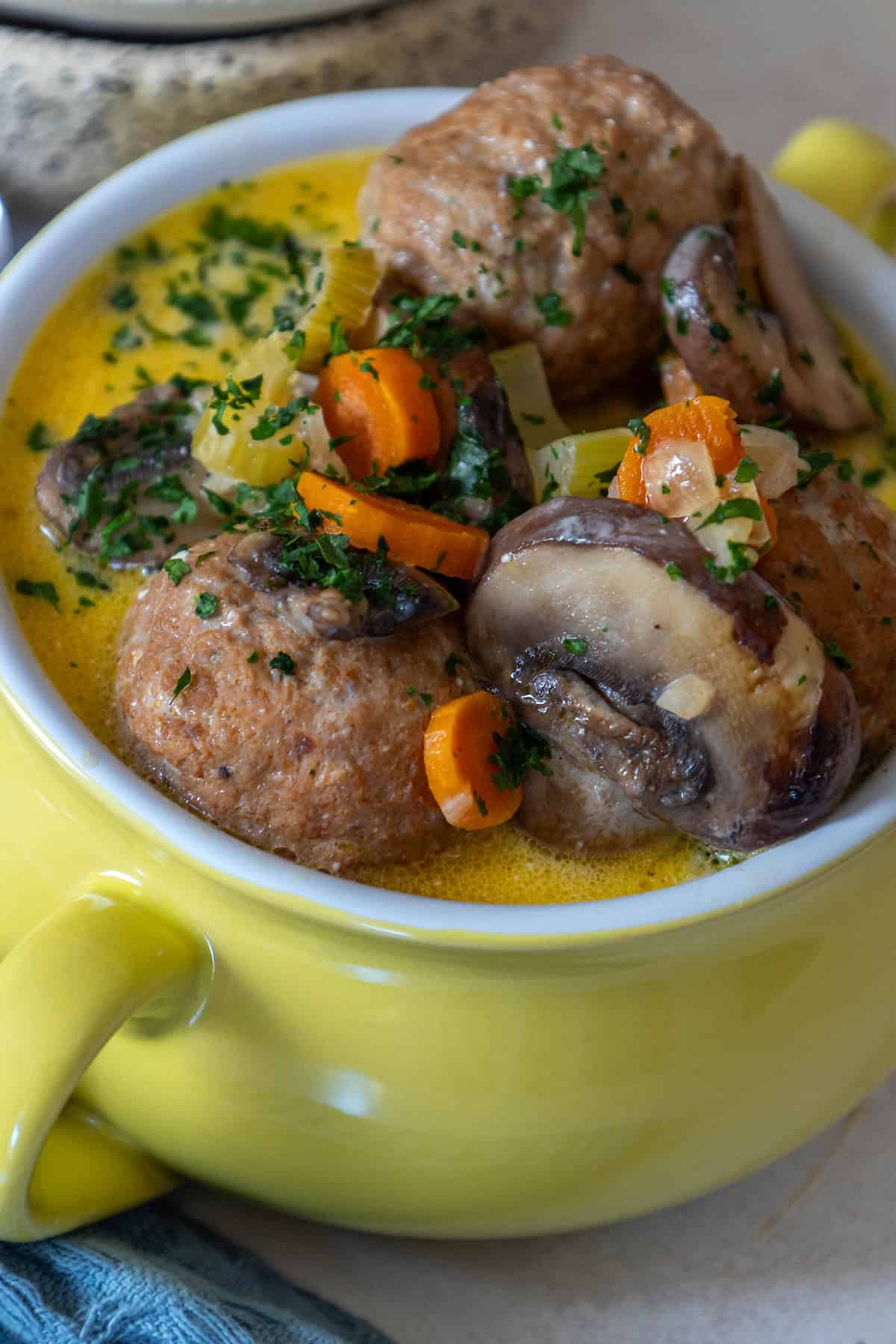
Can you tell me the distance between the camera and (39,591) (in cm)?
149

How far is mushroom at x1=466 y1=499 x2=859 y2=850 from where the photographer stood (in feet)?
4.13

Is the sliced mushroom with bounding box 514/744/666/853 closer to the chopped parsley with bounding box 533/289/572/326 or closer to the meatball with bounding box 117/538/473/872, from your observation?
the meatball with bounding box 117/538/473/872

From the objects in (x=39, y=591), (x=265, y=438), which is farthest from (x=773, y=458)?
(x=39, y=591)

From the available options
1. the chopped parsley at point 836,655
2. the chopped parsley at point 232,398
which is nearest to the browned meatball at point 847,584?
the chopped parsley at point 836,655

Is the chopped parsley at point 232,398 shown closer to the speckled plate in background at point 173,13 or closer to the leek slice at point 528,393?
the leek slice at point 528,393

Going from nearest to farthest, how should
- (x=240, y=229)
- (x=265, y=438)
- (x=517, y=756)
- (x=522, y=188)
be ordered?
(x=517, y=756) → (x=265, y=438) → (x=522, y=188) → (x=240, y=229)

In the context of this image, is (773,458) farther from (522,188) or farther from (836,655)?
(522,188)

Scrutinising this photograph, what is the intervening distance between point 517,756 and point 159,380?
652 millimetres

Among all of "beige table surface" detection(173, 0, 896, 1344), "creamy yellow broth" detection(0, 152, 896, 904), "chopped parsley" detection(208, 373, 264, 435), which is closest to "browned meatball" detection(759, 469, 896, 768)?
"creamy yellow broth" detection(0, 152, 896, 904)

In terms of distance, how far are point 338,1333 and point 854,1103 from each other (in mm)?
629

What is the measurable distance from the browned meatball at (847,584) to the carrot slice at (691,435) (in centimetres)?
10

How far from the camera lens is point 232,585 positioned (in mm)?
1348

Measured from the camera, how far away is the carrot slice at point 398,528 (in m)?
1.38

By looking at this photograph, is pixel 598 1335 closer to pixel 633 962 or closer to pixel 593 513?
pixel 633 962
